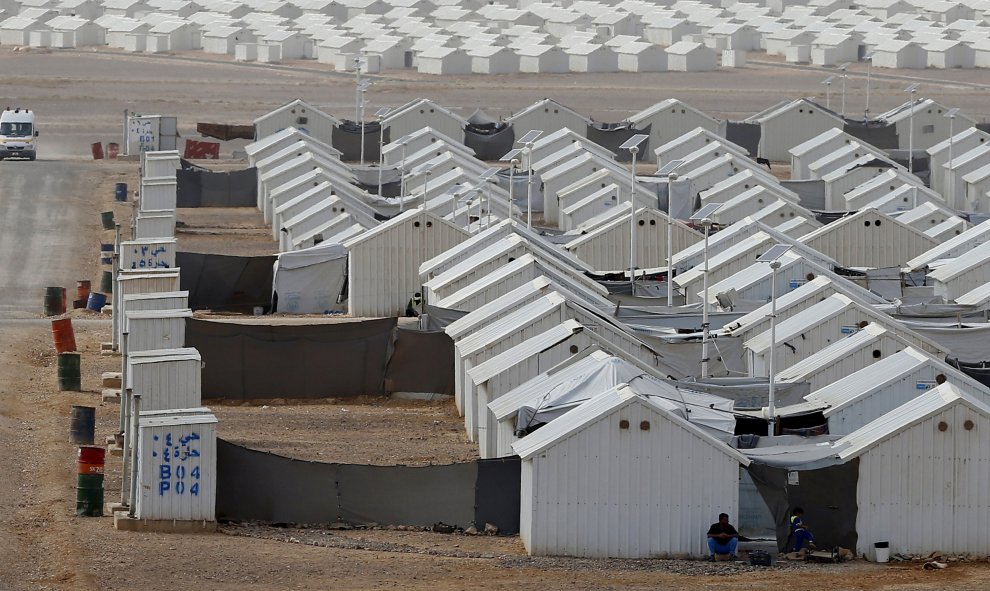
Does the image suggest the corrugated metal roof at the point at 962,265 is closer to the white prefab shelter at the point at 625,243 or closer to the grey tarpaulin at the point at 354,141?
the white prefab shelter at the point at 625,243

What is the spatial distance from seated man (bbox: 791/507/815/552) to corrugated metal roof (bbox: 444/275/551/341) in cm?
1022

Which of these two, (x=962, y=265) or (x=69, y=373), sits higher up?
(x=962, y=265)

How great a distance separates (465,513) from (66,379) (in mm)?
12671

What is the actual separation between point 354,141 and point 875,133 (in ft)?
64.0

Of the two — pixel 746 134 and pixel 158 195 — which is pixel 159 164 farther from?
pixel 746 134

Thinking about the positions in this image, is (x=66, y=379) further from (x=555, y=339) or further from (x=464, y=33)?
(x=464, y=33)

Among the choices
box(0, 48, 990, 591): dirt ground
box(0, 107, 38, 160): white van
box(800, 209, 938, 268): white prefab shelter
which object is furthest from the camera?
box(0, 107, 38, 160): white van

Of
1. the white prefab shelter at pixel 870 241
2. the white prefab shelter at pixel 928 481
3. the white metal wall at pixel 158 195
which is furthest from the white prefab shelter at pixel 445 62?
the white prefab shelter at pixel 928 481

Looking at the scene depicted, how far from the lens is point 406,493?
27.7 m

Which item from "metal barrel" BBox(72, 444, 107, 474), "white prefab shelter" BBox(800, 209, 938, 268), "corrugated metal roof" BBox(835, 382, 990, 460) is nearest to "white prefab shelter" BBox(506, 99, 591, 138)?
"white prefab shelter" BBox(800, 209, 938, 268)

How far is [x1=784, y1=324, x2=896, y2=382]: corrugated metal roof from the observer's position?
33.1m

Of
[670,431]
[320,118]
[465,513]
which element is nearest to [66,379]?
[465,513]

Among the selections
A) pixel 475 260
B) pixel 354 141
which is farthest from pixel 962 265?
pixel 354 141

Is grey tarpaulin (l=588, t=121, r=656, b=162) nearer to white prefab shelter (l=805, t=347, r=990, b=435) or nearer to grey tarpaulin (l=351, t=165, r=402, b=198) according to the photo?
grey tarpaulin (l=351, t=165, r=402, b=198)
